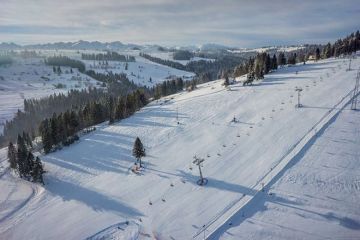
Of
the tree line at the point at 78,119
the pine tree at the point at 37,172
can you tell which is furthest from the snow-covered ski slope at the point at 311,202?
the tree line at the point at 78,119

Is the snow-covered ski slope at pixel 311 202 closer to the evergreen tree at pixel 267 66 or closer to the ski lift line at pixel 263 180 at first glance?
the ski lift line at pixel 263 180

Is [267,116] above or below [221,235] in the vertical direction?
above

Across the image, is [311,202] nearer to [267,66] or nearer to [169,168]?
[169,168]

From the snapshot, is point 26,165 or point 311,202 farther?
point 26,165

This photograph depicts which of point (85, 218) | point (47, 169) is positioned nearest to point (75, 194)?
point (85, 218)

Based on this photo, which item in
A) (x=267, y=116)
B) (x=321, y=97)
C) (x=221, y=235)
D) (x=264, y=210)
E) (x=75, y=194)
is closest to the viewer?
(x=221, y=235)

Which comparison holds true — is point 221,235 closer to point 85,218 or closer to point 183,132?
point 85,218

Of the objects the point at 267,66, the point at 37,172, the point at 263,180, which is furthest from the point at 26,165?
the point at 267,66
